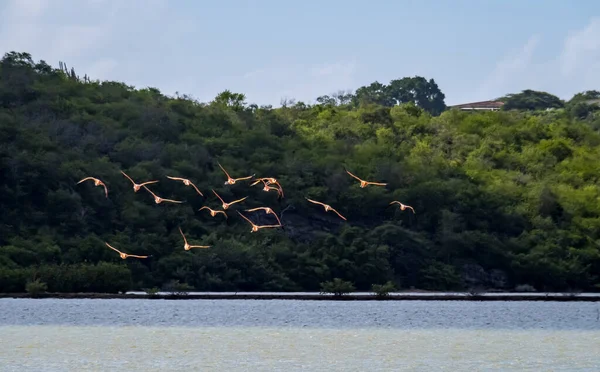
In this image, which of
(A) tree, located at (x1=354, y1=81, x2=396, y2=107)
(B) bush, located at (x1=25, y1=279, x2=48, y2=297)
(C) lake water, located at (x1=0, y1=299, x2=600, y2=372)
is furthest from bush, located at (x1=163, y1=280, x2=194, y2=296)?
(A) tree, located at (x1=354, y1=81, x2=396, y2=107)

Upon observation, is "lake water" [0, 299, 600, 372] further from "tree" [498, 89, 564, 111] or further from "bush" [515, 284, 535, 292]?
"tree" [498, 89, 564, 111]

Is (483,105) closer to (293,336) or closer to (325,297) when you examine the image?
(325,297)

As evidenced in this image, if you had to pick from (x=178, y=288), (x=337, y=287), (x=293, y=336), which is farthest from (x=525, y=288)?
(x=293, y=336)

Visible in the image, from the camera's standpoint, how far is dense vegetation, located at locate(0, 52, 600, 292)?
3371 inches

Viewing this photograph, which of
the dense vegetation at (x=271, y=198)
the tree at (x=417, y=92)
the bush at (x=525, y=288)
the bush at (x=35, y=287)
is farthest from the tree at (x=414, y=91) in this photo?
the bush at (x=35, y=287)

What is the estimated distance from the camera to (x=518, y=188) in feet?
333

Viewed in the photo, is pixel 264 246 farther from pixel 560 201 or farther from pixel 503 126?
pixel 503 126

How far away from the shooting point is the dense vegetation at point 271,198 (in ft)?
281

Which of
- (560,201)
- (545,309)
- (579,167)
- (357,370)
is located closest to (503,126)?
(579,167)

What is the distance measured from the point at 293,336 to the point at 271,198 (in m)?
42.8

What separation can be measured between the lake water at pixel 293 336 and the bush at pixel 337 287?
10.9ft

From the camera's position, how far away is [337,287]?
8550 centimetres

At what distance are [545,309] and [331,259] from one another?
16195mm

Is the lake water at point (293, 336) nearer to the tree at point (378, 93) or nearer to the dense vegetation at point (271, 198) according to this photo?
the dense vegetation at point (271, 198)
